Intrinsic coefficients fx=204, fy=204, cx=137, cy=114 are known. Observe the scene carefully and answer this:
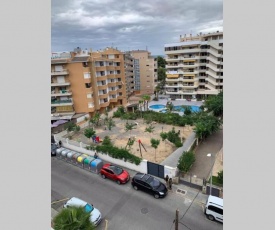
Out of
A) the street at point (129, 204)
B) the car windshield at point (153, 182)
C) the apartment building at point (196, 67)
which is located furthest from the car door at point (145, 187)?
the apartment building at point (196, 67)

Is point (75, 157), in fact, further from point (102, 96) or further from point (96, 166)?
point (102, 96)

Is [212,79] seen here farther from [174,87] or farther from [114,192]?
[114,192]

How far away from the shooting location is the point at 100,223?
1509 cm

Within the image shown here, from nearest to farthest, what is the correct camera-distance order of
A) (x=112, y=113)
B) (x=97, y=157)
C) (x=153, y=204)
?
(x=153, y=204) < (x=97, y=157) < (x=112, y=113)

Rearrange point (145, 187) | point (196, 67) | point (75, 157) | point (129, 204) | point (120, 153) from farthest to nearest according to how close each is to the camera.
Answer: point (196, 67) → point (75, 157) → point (120, 153) → point (145, 187) → point (129, 204)

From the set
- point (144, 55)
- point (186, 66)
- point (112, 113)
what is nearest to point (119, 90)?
point (112, 113)

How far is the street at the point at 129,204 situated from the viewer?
14.7 m

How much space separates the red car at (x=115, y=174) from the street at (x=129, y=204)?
0.46 meters

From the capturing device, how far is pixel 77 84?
135ft

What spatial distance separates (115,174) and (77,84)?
26615 millimetres

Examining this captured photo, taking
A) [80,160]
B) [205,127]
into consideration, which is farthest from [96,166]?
[205,127]

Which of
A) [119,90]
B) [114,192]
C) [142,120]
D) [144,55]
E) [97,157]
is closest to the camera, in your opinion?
[114,192]

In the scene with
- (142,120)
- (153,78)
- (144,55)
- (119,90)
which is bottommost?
(142,120)

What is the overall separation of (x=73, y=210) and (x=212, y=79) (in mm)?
50714
